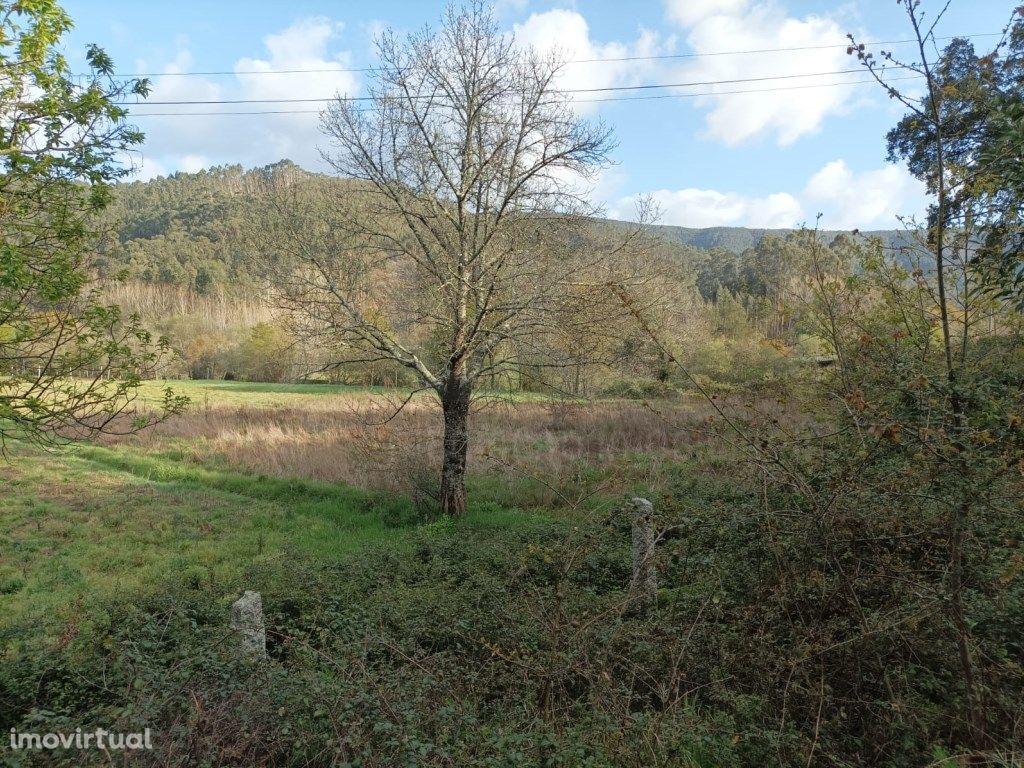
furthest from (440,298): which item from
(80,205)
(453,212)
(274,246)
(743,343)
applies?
(743,343)

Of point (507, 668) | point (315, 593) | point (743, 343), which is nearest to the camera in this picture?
point (507, 668)

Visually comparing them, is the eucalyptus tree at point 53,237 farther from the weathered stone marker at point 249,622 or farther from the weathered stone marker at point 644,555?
the weathered stone marker at point 644,555

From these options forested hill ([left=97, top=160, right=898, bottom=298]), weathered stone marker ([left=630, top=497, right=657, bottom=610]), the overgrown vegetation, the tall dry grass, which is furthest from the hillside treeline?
weathered stone marker ([left=630, top=497, right=657, bottom=610])

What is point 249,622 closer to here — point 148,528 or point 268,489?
point 148,528

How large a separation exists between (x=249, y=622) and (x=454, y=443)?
607 centimetres

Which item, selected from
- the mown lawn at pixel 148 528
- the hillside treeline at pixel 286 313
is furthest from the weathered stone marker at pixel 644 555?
the mown lawn at pixel 148 528

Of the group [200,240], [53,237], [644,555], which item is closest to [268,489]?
[53,237]

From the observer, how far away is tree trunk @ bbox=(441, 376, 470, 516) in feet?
34.4

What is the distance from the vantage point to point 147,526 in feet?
33.0

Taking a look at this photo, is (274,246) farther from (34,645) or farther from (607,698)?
(607,698)

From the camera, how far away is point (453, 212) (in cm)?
1059

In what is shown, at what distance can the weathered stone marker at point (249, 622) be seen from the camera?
4.47m

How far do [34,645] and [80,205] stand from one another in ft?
14.2

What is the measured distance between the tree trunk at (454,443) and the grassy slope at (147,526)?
1.77 feet
